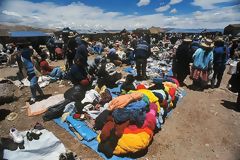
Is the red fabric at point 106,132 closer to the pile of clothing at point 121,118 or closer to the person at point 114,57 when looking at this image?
the pile of clothing at point 121,118

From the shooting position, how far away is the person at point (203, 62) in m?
7.88

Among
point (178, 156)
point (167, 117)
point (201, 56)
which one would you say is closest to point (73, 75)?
point (167, 117)

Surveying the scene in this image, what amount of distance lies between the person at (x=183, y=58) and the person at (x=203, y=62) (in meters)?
0.33

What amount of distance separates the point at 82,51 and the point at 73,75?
1710mm

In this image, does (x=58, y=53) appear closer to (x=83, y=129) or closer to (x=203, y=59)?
(x=203, y=59)

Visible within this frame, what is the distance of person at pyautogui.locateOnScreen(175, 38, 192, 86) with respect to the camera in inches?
312

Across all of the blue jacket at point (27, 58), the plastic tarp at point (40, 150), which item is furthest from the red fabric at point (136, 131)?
the blue jacket at point (27, 58)

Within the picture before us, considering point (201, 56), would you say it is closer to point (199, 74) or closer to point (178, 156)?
point (199, 74)

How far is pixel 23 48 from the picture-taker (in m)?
6.37

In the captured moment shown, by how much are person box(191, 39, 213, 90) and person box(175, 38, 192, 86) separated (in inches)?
13.0

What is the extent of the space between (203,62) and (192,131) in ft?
11.9

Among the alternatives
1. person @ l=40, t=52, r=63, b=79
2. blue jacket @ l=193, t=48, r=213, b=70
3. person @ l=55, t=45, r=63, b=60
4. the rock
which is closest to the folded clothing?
the rock

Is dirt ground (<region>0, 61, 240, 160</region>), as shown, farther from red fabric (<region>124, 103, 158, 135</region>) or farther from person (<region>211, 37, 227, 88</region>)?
person (<region>211, 37, 227, 88</region>)

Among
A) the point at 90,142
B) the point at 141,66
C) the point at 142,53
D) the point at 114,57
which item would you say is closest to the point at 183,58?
the point at 142,53
